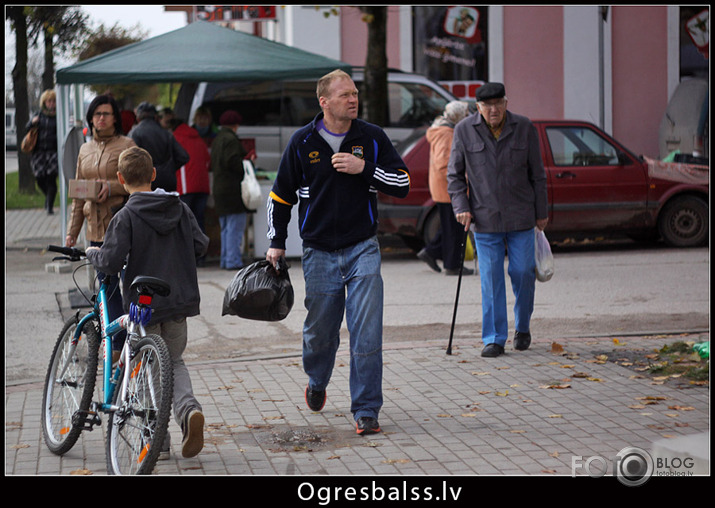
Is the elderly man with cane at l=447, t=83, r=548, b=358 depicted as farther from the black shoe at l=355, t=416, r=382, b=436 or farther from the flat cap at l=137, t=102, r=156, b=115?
the flat cap at l=137, t=102, r=156, b=115

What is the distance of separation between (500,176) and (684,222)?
24.1 ft

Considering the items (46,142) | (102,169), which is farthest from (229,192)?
(46,142)

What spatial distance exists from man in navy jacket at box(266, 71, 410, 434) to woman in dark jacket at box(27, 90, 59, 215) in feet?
41.5

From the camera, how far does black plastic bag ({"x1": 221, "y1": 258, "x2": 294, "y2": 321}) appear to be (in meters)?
5.86

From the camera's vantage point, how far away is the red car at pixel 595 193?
13312mm

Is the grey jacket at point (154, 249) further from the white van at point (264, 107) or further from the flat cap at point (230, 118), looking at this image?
the white van at point (264, 107)

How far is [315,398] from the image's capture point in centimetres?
618

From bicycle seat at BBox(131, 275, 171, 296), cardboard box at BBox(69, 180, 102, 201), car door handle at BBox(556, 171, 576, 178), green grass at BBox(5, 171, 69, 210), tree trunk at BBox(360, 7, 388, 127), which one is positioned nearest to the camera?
bicycle seat at BBox(131, 275, 171, 296)

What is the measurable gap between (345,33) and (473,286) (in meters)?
11.3

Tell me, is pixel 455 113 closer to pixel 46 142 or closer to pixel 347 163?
pixel 347 163

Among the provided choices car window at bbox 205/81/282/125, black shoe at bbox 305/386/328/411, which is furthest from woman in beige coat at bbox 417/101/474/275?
black shoe at bbox 305/386/328/411

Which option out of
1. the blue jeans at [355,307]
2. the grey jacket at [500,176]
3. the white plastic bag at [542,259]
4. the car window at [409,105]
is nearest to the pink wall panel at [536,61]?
the car window at [409,105]

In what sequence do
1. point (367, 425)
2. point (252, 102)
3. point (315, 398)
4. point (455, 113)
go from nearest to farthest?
1. point (367, 425)
2. point (315, 398)
3. point (455, 113)
4. point (252, 102)

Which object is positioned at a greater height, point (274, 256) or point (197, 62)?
point (197, 62)
